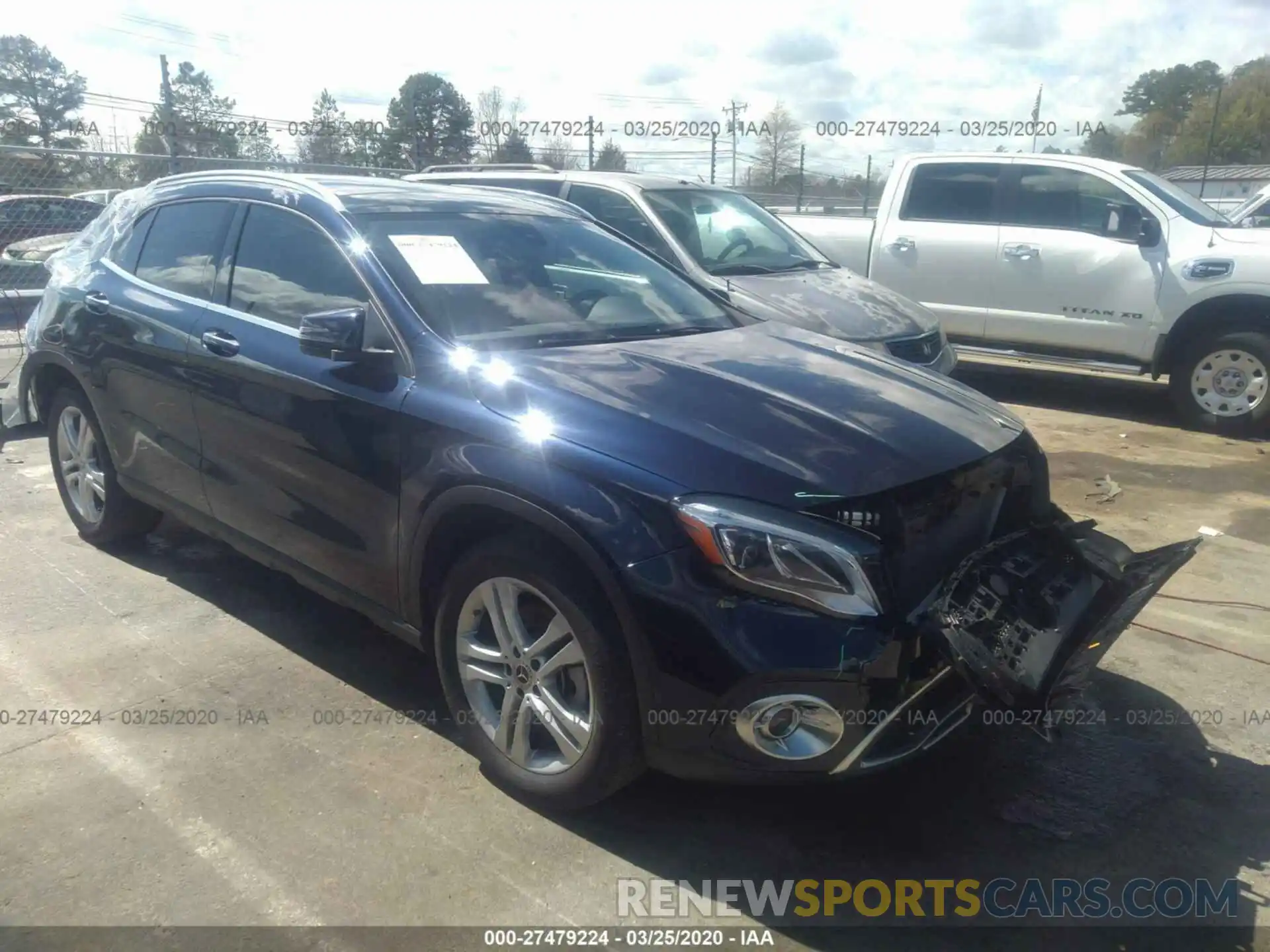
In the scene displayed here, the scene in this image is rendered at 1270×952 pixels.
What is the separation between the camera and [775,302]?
645 cm

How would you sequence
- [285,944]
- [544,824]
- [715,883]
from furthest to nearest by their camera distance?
[544,824], [715,883], [285,944]

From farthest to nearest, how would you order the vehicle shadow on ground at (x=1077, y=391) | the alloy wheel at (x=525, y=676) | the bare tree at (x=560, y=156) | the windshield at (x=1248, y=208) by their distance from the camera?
1. the bare tree at (x=560, y=156)
2. the windshield at (x=1248, y=208)
3. the vehicle shadow on ground at (x=1077, y=391)
4. the alloy wheel at (x=525, y=676)

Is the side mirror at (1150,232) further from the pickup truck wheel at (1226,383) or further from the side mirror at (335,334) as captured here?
the side mirror at (335,334)

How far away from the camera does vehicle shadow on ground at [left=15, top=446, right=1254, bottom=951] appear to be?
8.52 ft

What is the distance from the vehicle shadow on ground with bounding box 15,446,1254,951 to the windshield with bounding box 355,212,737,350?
4.52 ft

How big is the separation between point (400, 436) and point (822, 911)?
1788 millimetres

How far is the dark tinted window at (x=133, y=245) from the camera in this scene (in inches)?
182

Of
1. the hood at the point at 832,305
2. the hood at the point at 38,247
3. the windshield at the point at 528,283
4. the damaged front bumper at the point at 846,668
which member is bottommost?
the damaged front bumper at the point at 846,668

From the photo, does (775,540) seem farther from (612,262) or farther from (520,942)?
(612,262)

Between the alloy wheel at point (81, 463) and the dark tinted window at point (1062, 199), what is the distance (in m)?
7.00

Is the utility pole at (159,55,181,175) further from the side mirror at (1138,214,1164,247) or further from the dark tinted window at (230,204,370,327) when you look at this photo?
the side mirror at (1138,214,1164,247)

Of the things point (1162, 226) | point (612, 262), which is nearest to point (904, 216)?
point (1162, 226)

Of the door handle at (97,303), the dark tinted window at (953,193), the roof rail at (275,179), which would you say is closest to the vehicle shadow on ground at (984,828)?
the roof rail at (275,179)

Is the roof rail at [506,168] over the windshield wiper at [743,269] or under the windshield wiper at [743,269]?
over
